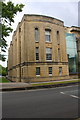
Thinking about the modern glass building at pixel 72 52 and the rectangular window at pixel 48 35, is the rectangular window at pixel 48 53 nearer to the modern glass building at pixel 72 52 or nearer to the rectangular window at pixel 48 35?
the rectangular window at pixel 48 35

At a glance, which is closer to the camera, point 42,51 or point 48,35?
point 42,51

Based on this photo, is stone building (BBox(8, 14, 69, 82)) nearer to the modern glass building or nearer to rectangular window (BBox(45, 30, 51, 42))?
rectangular window (BBox(45, 30, 51, 42))

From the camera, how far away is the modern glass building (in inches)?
1221

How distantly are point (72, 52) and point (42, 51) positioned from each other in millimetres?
10118

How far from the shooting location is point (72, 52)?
31.8 metres

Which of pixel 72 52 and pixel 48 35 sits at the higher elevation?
pixel 48 35

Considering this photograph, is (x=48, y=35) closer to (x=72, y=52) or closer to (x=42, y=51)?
(x=42, y=51)

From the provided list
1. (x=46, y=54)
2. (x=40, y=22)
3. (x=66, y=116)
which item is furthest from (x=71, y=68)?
(x=66, y=116)


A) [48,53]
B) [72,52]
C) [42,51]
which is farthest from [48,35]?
[72,52]

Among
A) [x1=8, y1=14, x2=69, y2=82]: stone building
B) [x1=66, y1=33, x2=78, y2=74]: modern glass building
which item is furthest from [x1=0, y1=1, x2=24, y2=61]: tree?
[x1=66, y1=33, x2=78, y2=74]: modern glass building

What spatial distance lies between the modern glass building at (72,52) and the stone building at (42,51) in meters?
3.05

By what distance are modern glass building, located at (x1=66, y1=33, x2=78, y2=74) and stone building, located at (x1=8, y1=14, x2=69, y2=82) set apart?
3.05 m

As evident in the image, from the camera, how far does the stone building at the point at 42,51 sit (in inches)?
959

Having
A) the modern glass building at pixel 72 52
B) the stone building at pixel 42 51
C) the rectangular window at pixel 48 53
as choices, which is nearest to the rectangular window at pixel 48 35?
the stone building at pixel 42 51
